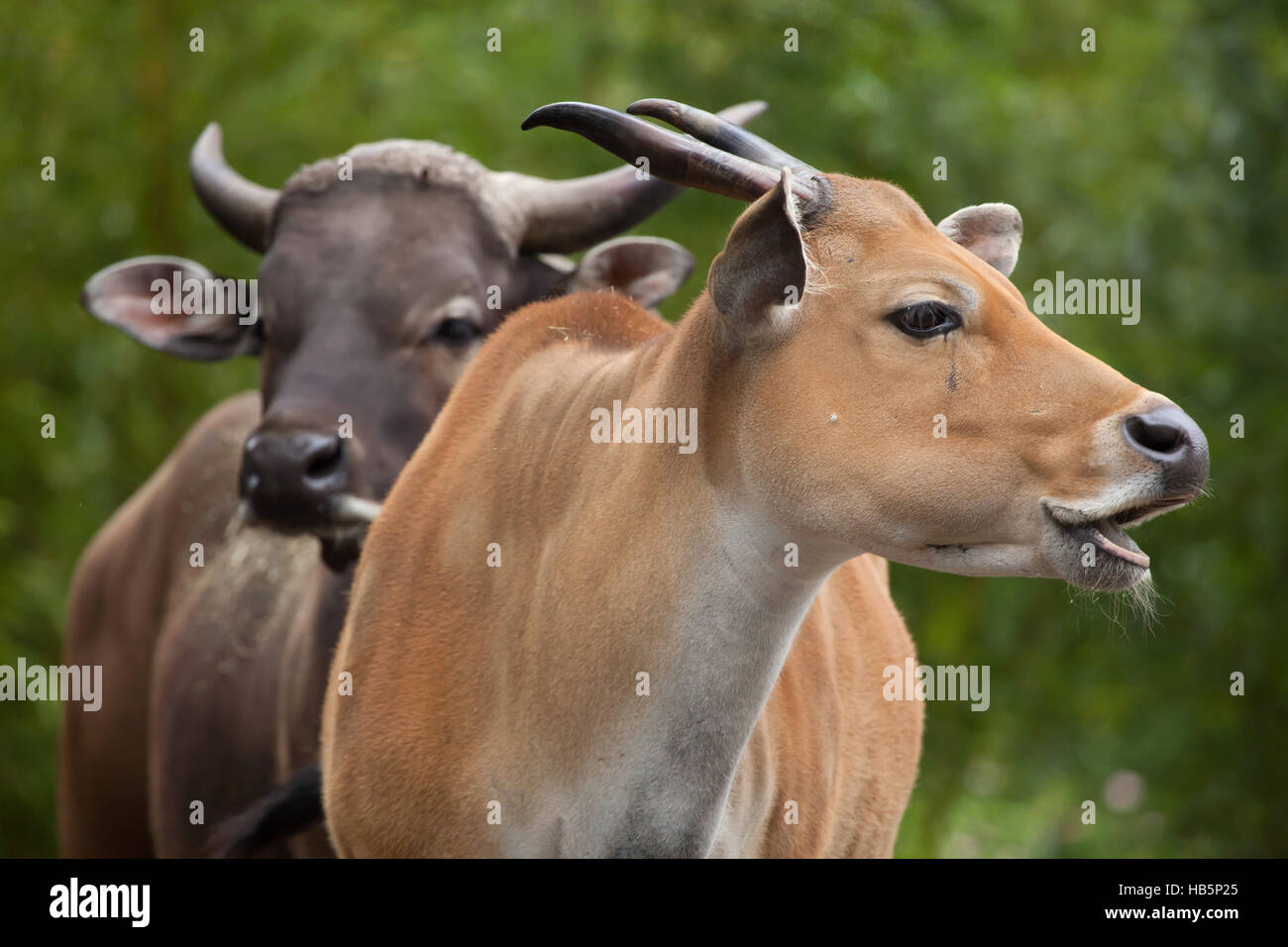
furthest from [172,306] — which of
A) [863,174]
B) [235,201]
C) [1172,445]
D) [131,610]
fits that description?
[1172,445]

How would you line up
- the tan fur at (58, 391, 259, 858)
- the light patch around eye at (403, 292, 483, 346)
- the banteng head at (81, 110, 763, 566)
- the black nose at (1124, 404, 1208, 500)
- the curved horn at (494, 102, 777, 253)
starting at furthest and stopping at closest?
the tan fur at (58, 391, 259, 858) < the curved horn at (494, 102, 777, 253) < the light patch around eye at (403, 292, 483, 346) < the banteng head at (81, 110, 763, 566) < the black nose at (1124, 404, 1208, 500)

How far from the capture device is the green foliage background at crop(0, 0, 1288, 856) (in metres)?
9.43

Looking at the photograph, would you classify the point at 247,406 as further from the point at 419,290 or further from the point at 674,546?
the point at 674,546

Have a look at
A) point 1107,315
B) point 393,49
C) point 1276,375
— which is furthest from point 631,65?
point 1276,375

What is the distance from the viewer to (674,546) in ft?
12.8

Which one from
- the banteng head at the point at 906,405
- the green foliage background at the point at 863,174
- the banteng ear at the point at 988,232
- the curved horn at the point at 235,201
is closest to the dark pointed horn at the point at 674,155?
the banteng head at the point at 906,405

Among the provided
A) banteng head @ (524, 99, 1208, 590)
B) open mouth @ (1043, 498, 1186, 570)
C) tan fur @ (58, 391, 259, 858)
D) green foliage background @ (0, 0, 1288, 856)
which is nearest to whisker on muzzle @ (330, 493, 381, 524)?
tan fur @ (58, 391, 259, 858)

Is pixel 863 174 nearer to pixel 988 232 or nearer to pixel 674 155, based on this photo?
pixel 988 232

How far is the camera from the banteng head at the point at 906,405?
11.6 feet

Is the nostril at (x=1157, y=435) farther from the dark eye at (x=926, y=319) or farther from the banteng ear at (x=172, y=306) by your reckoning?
the banteng ear at (x=172, y=306)

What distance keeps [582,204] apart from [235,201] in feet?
4.66

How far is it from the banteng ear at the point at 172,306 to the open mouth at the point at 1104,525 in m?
3.96

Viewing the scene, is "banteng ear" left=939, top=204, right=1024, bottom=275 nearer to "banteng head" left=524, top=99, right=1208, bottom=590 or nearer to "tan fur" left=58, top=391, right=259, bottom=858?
"banteng head" left=524, top=99, right=1208, bottom=590

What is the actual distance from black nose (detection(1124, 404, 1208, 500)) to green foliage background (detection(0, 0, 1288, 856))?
5.88 metres
